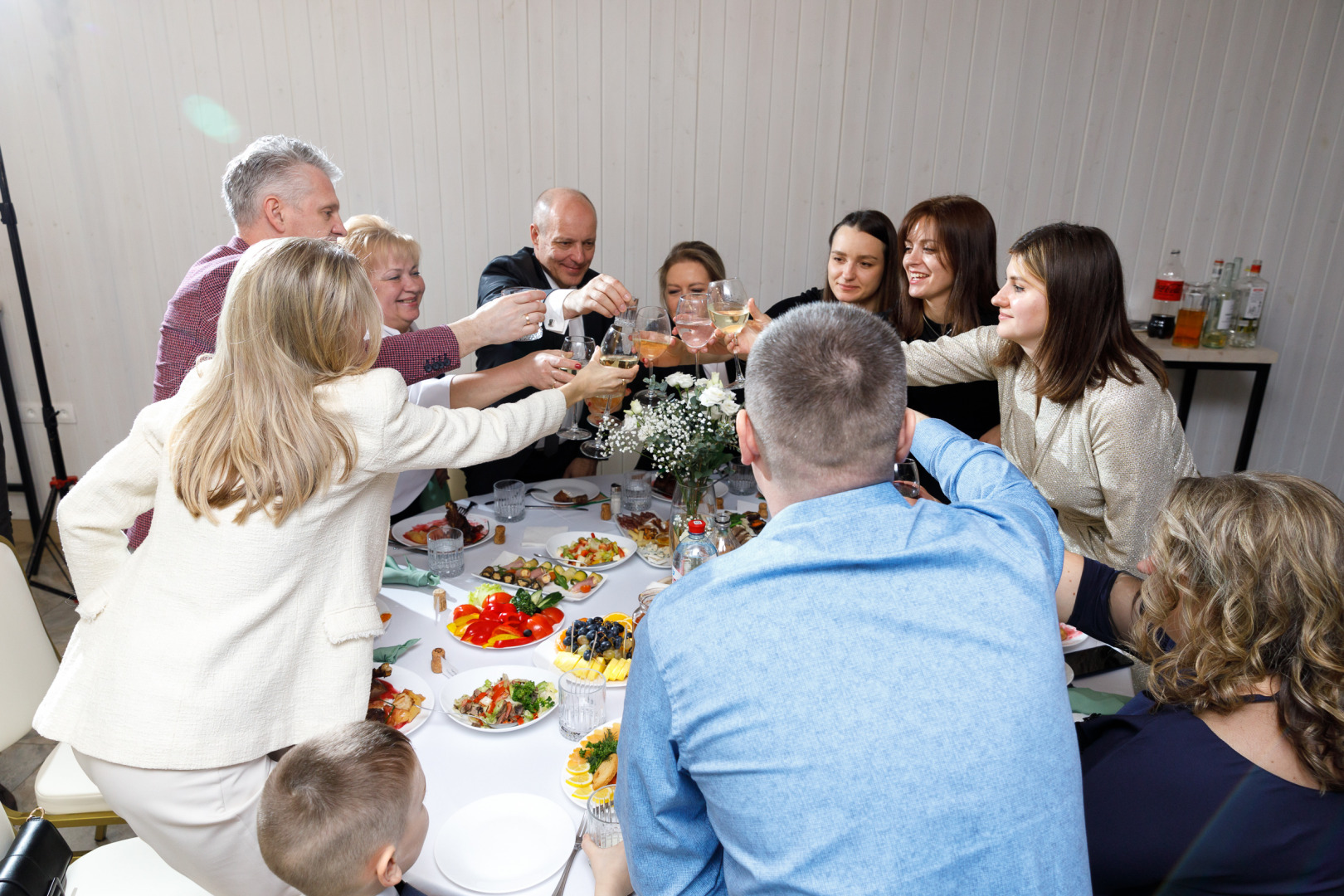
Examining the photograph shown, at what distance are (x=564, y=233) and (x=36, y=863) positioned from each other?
2484 millimetres

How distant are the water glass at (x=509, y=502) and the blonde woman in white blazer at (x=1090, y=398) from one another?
1.55 m

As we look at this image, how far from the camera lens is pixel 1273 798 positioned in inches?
41.7

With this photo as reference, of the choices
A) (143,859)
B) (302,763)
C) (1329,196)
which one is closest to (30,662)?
(143,859)

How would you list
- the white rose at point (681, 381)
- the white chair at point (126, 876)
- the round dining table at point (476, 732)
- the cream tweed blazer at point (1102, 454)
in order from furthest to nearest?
1. the white rose at point (681, 381)
2. the cream tweed blazer at point (1102, 454)
3. the white chair at point (126, 876)
4. the round dining table at point (476, 732)

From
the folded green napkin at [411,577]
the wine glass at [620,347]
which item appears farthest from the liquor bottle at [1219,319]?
the folded green napkin at [411,577]

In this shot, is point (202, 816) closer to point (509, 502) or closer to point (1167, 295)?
point (509, 502)

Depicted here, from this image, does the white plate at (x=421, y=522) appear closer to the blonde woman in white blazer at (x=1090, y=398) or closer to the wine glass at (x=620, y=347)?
the wine glass at (x=620, y=347)

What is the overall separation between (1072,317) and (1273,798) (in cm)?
130

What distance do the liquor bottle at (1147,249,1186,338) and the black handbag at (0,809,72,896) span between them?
441 cm

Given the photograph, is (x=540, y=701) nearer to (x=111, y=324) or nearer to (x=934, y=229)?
(x=934, y=229)

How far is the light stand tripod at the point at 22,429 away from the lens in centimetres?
363

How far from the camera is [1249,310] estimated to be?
382 cm

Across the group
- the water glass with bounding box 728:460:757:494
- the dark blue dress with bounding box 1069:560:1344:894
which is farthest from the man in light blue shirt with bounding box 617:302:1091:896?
the water glass with bounding box 728:460:757:494

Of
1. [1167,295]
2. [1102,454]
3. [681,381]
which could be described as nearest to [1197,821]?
[1102,454]
